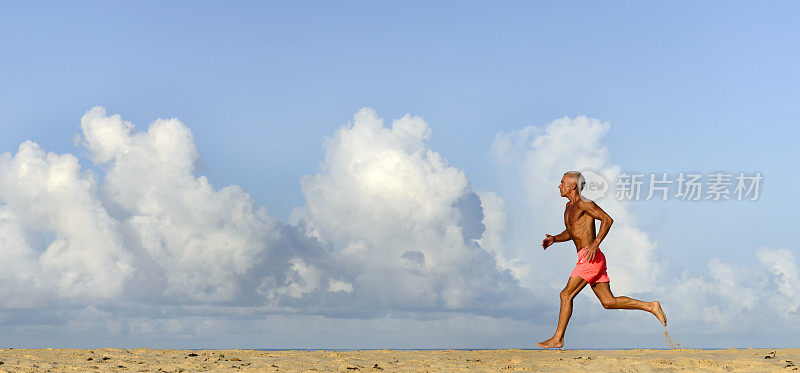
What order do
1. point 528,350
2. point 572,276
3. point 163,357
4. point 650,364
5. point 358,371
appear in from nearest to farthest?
point 358,371 < point 650,364 < point 163,357 < point 572,276 < point 528,350

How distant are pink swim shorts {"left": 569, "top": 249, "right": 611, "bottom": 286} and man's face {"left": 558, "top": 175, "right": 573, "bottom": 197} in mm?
1258

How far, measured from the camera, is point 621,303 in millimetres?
14781

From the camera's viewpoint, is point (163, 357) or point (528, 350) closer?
point (163, 357)

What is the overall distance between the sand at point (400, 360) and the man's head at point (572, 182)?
326 centimetres

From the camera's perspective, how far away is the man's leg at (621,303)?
14.8 m

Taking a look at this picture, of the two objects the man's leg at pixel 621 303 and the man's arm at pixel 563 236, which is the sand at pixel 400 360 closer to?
the man's leg at pixel 621 303

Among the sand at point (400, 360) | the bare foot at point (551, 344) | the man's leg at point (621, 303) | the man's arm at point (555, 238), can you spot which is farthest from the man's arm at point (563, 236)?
the sand at point (400, 360)

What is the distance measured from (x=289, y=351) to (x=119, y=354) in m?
3.44

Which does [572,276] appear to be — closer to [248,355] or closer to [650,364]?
[650,364]

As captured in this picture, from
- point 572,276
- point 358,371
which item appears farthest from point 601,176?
point 358,371

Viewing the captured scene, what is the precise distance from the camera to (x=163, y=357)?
13891 mm

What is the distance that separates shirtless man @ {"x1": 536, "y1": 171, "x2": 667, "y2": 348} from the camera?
48.2 ft

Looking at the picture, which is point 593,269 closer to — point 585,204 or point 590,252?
point 590,252

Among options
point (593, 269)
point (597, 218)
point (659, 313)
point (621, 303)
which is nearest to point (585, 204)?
point (597, 218)
